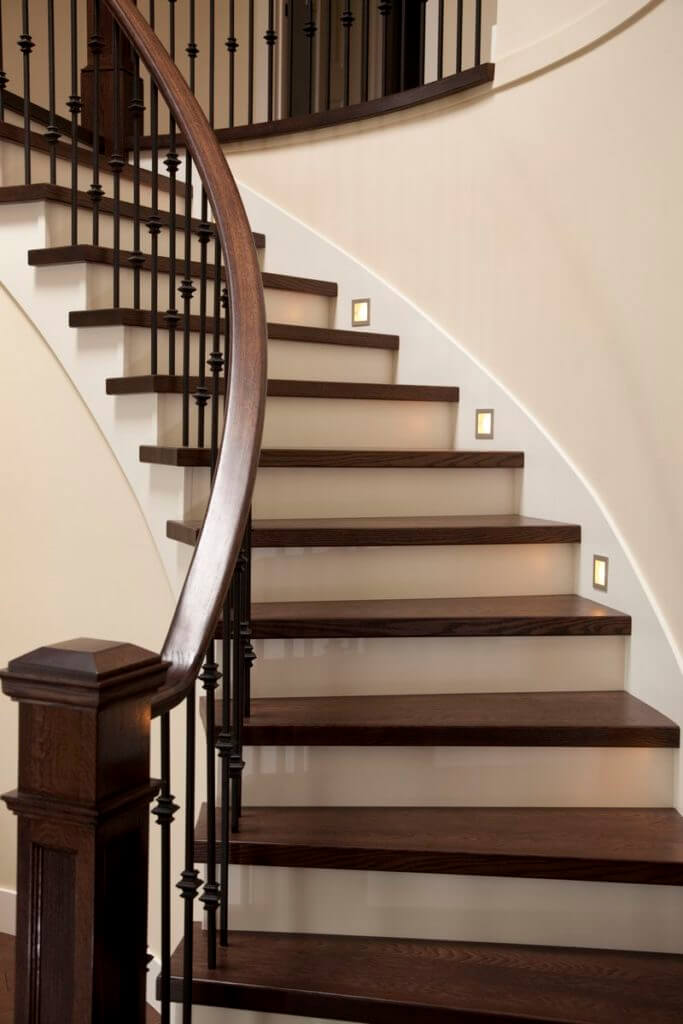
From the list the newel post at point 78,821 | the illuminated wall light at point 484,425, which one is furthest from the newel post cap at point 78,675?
the illuminated wall light at point 484,425

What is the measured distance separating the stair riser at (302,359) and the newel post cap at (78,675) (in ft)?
6.41

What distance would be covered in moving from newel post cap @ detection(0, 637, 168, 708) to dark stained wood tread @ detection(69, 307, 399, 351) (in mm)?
1811

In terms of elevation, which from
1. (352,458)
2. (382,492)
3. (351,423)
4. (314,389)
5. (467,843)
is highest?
(314,389)

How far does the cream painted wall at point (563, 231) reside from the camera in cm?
247

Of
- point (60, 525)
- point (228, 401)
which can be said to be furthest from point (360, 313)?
point (228, 401)

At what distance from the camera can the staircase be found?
6.13 ft

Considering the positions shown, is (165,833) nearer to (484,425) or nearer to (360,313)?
(484,425)

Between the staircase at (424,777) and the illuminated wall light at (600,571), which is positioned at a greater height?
the illuminated wall light at (600,571)

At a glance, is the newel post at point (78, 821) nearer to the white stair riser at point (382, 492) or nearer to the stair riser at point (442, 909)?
the stair riser at point (442, 909)

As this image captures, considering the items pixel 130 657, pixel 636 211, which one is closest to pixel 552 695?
pixel 636 211

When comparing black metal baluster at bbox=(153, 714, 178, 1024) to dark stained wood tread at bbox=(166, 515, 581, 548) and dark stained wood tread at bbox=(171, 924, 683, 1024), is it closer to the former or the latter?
dark stained wood tread at bbox=(171, 924, 683, 1024)

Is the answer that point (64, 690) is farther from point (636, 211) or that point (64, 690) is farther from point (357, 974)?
point (636, 211)

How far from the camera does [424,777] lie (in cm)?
222

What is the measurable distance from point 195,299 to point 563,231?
4.46ft
